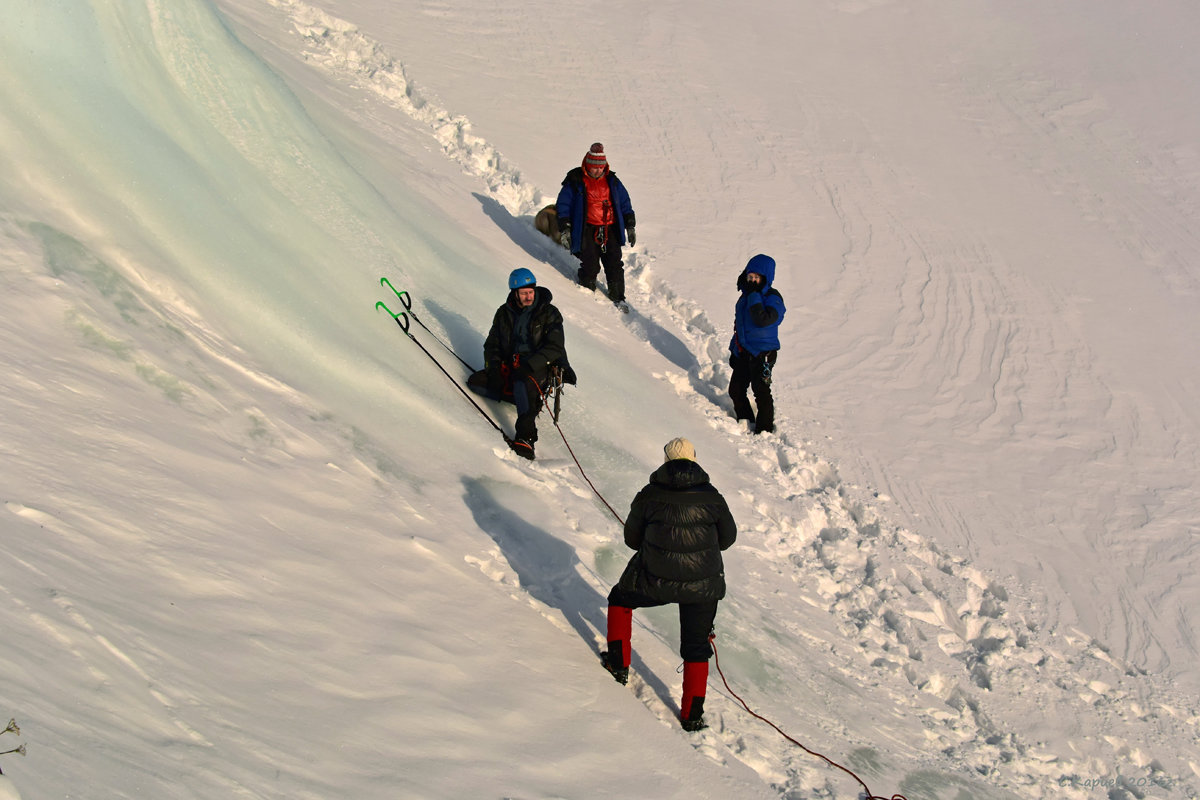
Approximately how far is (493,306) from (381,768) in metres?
4.90

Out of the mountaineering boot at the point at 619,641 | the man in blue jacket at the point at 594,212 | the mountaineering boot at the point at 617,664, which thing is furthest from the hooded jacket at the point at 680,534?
the man in blue jacket at the point at 594,212

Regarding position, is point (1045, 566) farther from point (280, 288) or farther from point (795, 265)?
point (280, 288)

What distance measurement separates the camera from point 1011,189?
13.2m

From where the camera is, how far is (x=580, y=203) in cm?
910

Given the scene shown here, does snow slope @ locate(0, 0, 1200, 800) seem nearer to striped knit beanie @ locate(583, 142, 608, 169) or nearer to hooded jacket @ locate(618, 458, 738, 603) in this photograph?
hooded jacket @ locate(618, 458, 738, 603)

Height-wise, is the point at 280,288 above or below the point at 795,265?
below

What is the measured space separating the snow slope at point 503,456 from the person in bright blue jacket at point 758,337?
291mm

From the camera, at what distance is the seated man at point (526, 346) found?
6.39m

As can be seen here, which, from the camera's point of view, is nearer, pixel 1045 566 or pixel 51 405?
pixel 51 405

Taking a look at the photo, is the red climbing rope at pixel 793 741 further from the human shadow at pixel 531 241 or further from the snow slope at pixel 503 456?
the human shadow at pixel 531 241

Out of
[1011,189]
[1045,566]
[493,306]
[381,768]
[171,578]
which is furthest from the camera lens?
[1011,189]

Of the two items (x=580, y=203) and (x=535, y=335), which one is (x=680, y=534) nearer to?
(x=535, y=335)

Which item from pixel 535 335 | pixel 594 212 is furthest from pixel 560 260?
pixel 535 335

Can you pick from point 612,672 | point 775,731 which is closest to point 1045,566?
point 775,731
